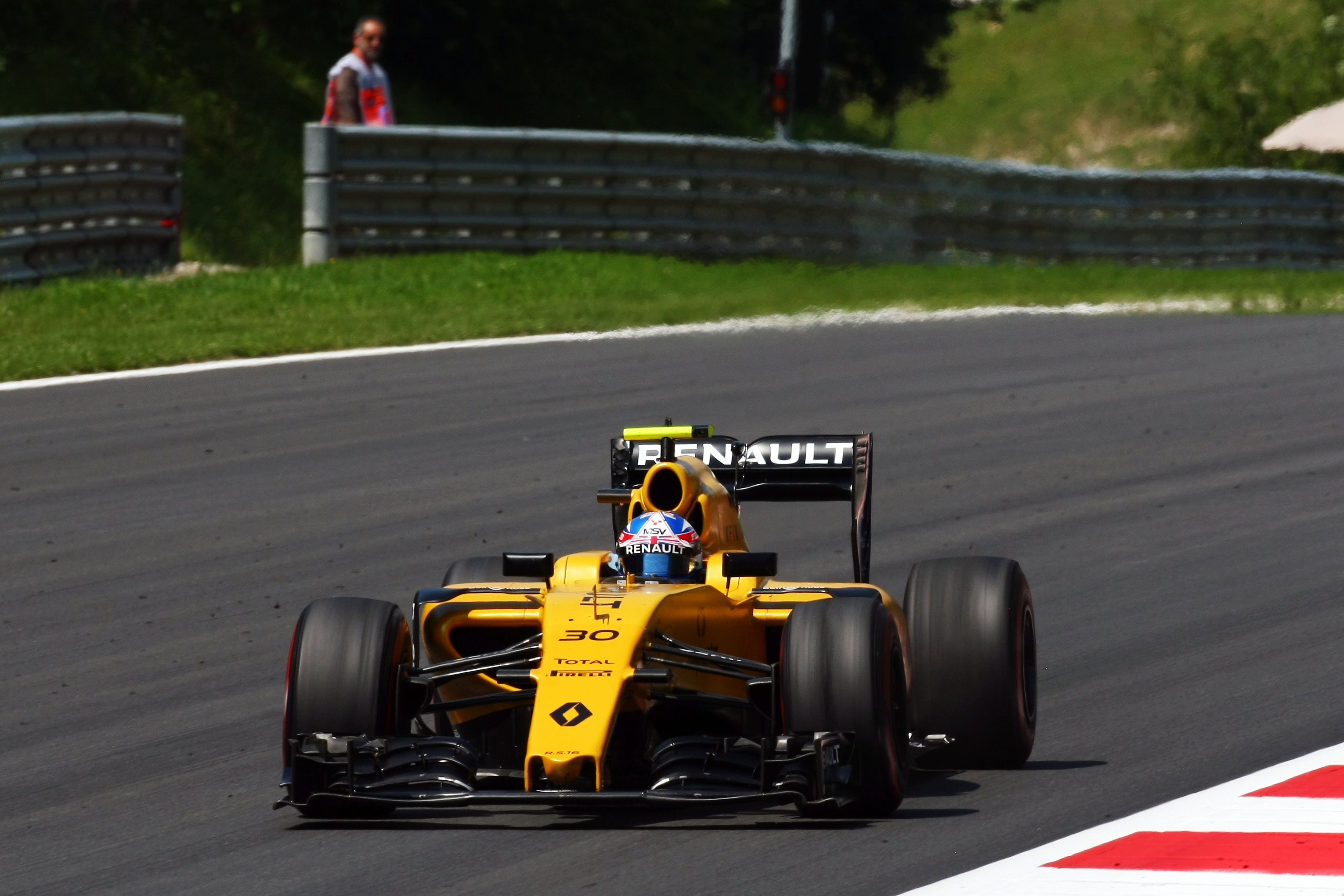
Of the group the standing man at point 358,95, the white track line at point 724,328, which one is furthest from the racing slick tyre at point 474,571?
the standing man at point 358,95

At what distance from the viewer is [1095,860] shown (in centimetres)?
560

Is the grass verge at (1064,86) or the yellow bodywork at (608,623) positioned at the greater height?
the grass verge at (1064,86)

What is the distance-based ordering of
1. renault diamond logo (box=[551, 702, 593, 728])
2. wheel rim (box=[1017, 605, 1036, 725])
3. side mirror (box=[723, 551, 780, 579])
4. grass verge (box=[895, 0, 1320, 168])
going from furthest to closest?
grass verge (box=[895, 0, 1320, 168]), wheel rim (box=[1017, 605, 1036, 725]), side mirror (box=[723, 551, 780, 579]), renault diamond logo (box=[551, 702, 593, 728])

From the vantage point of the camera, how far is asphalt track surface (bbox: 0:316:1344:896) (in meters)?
5.99

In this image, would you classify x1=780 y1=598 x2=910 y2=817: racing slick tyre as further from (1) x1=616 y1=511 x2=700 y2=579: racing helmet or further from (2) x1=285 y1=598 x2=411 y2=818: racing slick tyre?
(2) x1=285 y1=598 x2=411 y2=818: racing slick tyre

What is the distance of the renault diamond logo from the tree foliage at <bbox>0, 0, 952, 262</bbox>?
17.3 meters

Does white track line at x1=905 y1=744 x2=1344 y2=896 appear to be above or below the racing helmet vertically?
below

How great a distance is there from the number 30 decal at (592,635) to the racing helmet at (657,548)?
1.88 feet

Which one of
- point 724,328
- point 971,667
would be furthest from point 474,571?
point 724,328

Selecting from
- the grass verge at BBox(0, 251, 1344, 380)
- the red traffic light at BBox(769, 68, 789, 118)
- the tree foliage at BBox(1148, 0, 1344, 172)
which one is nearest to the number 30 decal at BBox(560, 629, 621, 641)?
the grass verge at BBox(0, 251, 1344, 380)

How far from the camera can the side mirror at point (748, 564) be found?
6520 mm

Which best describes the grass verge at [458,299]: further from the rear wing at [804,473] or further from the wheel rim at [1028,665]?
the wheel rim at [1028,665]

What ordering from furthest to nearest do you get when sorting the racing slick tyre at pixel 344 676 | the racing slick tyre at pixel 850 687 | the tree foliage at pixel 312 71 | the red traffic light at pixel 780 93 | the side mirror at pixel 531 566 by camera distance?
1. the red traffic light at pixel 780 93
2. the tree foliage at pixel 312 71
3. the side mirror at pixel 531 566
4. the racing slick tyre at pixel 344 676
5. the racing slick tyre at pixel 850 687

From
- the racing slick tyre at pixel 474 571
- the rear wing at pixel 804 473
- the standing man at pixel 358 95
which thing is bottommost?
the racing slick tyre at pixel 474 571
